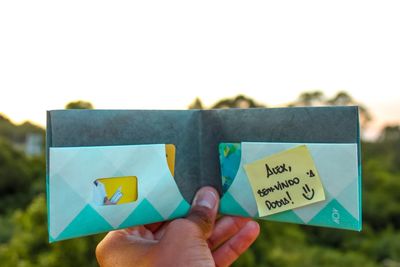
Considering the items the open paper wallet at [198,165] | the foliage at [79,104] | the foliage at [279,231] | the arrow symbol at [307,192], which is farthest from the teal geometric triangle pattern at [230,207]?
the foliage at [79,104]

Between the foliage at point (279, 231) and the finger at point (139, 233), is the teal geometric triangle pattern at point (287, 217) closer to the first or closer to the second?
the finger at point (139, 233)

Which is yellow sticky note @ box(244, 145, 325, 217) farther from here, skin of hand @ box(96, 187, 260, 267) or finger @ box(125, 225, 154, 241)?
finger @ box(125, 225, 154, 241)

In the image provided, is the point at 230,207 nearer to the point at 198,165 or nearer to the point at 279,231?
the point at 198,165

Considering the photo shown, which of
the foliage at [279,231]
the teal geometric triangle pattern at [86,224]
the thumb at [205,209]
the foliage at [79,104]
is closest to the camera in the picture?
the teal geometric triangle pattern at [86,224]

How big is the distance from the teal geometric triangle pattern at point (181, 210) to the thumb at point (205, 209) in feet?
0.03

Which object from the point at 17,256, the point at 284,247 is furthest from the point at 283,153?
the point at 284,247

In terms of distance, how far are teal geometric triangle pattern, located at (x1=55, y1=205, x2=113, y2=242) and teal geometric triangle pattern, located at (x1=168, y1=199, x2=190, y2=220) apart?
121 mm

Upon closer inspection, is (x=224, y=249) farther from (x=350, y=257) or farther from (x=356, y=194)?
(x=350, y=257)

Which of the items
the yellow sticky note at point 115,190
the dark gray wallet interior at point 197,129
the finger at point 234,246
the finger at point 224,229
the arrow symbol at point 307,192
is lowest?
the finger at point 234,246

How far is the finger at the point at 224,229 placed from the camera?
0.97m

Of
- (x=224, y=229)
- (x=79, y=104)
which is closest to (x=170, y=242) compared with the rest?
(x=224, y=229)

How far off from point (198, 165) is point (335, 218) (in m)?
0.25

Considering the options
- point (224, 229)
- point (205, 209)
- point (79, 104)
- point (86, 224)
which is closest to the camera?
point (86, 224)

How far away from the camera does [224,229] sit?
970 mm
